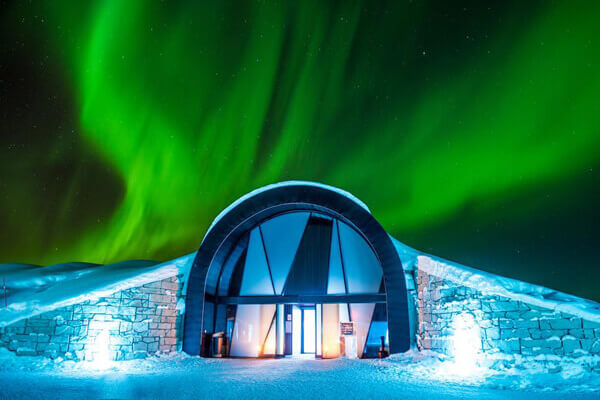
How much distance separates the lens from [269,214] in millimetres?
14367

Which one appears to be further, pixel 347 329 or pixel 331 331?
pixel 331 331

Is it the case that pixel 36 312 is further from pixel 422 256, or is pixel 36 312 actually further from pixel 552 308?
pixel 552 308

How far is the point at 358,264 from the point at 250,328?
4901 mm

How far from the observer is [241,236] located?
1461 cm

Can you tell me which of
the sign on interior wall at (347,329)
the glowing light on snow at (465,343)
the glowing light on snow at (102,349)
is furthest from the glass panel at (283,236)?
the glowing light on snow at (465,343)

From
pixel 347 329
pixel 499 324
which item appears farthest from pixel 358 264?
pixel 499 324

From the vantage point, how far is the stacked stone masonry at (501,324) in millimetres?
7450

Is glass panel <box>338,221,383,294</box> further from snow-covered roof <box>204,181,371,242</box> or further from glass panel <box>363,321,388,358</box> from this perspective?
snow-covered roof <box>204,181,371,242</box>

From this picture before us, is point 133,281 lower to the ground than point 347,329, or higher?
higher

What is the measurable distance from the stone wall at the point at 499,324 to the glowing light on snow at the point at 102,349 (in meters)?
9.12

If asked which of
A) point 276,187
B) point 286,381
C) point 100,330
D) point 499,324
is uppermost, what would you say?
point 276,187

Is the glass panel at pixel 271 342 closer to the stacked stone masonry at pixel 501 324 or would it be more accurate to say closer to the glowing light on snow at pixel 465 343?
the stacked stone masonry at pixel 501 324

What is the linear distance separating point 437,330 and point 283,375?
4.61 m

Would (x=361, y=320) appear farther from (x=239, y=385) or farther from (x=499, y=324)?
(x=239, y=385)
